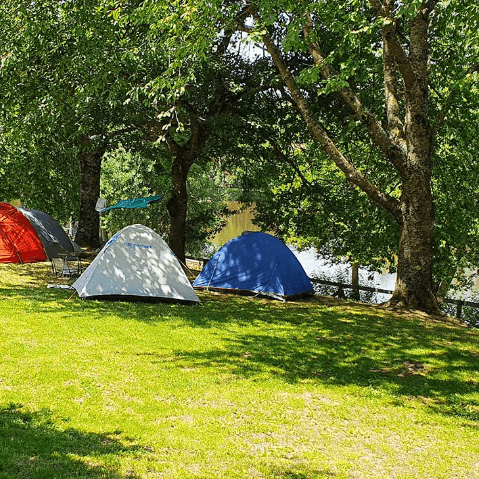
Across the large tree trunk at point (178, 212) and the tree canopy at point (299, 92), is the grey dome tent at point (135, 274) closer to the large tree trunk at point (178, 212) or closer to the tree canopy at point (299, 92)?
the tree canopy at point (299, 92)

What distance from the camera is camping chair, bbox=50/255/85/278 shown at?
1563cm

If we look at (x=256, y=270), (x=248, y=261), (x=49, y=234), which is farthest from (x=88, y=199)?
(x=256, y=270)

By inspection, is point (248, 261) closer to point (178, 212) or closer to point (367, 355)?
point (178, 212)

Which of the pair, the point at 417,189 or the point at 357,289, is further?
the point at 357,289

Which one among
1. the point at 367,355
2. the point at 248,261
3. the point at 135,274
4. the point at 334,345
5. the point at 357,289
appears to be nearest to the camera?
the point at 367,355

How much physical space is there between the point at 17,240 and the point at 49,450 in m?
14.9

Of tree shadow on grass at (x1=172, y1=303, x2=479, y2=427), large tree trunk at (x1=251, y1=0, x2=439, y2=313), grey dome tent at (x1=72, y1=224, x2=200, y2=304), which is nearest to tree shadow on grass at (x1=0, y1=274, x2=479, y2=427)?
tree shadow on grass at (x1=172, y1=303, x2=479, y2=427)

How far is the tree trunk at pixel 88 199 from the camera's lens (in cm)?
2228

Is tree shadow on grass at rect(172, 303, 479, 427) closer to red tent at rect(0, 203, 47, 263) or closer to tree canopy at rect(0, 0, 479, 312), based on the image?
tree canopy at rect(0, 0, 479, 312)

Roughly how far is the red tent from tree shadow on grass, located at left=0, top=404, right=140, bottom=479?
1337 centimetres

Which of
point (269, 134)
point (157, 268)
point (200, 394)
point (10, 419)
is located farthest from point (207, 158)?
point (10, 419)

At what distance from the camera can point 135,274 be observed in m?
12.8

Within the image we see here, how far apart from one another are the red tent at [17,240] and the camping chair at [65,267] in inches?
92.2

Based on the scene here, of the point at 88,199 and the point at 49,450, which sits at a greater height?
the point at 88,199
